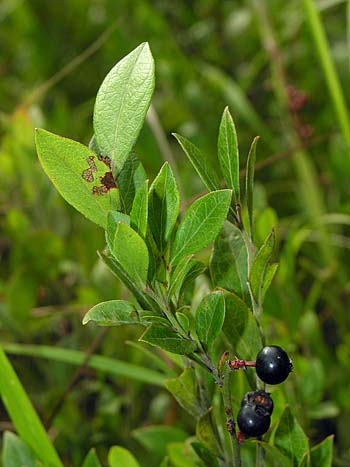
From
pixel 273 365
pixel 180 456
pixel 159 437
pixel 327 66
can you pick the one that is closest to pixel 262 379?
pixel 273 365

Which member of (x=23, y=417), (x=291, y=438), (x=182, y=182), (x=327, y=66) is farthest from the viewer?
(x=182, y=182)

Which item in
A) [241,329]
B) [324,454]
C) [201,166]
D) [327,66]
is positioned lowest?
[324,454]

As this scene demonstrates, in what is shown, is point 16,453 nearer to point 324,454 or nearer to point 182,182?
point 324,454

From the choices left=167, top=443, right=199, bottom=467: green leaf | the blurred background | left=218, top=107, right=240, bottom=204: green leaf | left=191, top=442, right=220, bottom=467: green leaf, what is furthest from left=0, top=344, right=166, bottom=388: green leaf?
left=218, top=107, right=240, bottom=204: green leaf

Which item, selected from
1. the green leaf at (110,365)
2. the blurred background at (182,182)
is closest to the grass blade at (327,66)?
the blurred background at (182,182)

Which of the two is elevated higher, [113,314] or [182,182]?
[182,182]

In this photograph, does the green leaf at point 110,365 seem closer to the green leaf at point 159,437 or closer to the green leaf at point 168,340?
the green leaf at point 159,437

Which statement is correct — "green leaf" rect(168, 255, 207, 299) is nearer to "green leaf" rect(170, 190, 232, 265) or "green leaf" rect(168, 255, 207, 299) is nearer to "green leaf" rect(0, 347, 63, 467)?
"green leaf" rect(170, 190, 232, 265)
